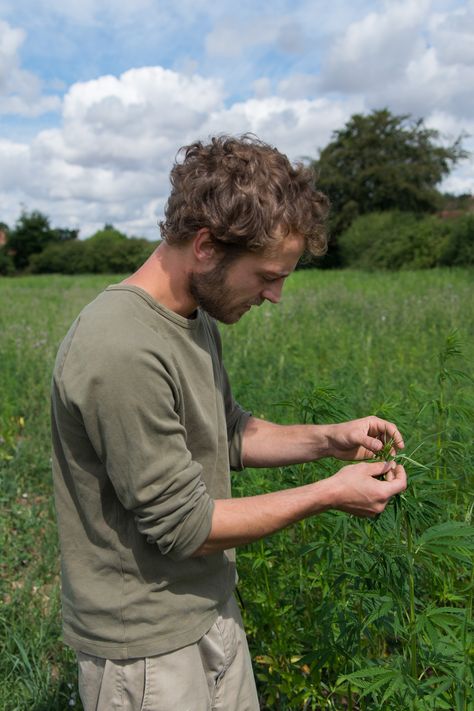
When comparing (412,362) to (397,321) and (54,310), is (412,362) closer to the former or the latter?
(397,321)

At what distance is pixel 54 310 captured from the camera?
14.7 metres

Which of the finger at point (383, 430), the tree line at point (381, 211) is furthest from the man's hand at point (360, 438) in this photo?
the tree line at point (381, 211)

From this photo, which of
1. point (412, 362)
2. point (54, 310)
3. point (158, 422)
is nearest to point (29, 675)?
point (158, 422)

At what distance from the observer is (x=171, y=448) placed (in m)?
1.46

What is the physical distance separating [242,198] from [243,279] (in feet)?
0.72

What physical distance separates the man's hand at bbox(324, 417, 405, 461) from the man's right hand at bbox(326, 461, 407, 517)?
161mm

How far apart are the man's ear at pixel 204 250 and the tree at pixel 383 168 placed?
37.7 m

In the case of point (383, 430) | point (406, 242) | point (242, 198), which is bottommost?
point (383, 430)

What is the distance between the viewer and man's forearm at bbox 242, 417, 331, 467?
200 centimetres

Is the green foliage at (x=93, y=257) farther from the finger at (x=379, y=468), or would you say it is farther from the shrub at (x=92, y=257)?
the finger at (x=379, y=468)

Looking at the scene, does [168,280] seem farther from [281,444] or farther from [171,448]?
[281,444]

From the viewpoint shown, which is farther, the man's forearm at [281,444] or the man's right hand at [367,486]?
the man's forearm at [281,444]

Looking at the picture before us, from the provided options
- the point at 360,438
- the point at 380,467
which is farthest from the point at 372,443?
the point at 380,467

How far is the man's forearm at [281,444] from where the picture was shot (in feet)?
6.57
